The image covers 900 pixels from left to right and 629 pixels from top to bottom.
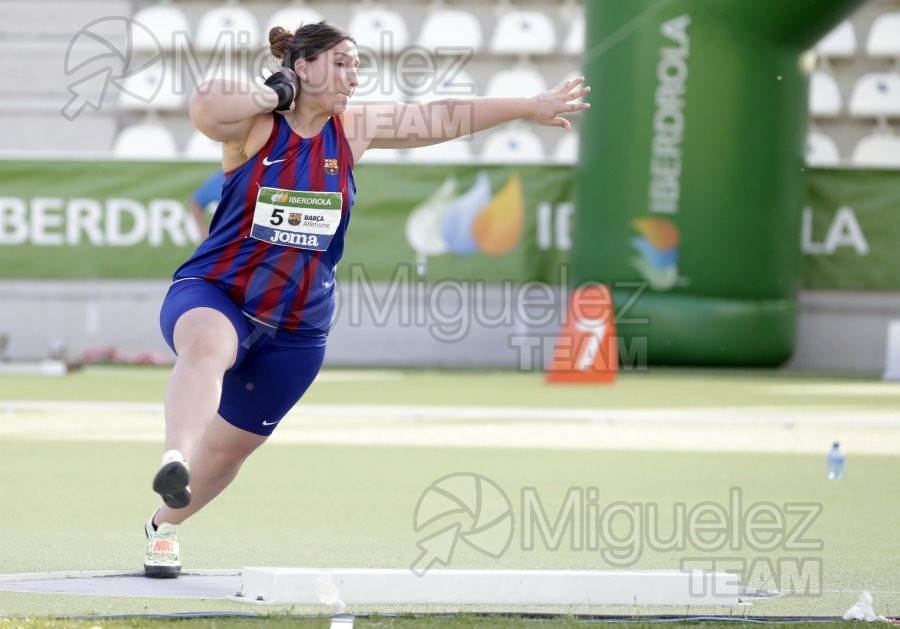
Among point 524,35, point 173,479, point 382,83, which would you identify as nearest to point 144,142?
point 382,83

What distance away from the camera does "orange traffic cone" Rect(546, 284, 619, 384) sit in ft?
41.5

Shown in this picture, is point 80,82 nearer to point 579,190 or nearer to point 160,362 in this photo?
point 160,362

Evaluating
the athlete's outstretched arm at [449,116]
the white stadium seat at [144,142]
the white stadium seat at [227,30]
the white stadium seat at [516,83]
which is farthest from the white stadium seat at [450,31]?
the athlete's outstretched arm at [449,116]

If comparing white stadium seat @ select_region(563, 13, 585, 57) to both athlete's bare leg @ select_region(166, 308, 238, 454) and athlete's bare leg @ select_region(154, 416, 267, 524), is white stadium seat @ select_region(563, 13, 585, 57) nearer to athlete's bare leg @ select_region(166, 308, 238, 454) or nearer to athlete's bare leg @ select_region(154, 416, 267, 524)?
athlete's bare leg @ select_region(154, 416, 267, 524)

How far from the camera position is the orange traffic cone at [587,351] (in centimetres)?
1265

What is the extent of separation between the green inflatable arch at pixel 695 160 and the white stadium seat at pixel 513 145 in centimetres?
385

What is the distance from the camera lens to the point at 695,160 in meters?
13.3

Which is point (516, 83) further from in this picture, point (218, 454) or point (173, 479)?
point (173, 479)

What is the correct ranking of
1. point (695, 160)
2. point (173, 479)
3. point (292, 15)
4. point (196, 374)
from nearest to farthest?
point (173, 479), point (196, 374), point (695, 160), point (292, 15)

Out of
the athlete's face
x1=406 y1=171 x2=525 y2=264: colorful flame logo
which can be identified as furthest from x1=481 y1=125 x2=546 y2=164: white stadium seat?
the athlete's face

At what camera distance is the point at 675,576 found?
3719 mm

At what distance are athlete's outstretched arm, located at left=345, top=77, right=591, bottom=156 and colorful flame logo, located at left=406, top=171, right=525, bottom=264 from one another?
33.4ft

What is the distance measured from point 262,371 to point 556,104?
3.81 ft

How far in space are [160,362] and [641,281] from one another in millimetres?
5047
